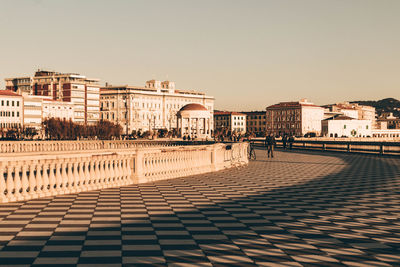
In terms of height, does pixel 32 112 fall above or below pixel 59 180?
above

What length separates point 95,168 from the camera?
17.8 m

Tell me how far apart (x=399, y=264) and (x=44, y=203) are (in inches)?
386

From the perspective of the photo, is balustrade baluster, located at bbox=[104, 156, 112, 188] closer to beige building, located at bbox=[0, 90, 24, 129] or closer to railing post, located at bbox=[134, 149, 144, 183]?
railing post, located at bbox=[134, 149, 144, 183]

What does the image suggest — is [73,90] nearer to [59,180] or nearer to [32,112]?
[32,112]

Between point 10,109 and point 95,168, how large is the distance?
136296mm

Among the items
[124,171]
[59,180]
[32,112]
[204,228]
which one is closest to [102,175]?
[124,171]

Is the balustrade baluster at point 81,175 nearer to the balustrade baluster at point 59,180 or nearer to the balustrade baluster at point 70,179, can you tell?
the balustrade baluster at point 70,179

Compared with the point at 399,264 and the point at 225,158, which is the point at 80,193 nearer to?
the point at 399,264

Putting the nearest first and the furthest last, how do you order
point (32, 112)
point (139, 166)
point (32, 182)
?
point (32, 182)
point (139, 166)
point (32, 112)

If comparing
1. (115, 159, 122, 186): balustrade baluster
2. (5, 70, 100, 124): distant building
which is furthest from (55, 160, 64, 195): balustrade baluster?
(5, 70, 100, 124): distant building

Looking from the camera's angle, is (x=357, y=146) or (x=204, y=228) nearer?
(x=204, y=228)

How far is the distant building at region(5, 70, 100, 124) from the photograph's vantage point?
174125 mm

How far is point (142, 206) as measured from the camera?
13.9 meters

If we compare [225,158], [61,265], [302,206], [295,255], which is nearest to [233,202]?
[302,206]
